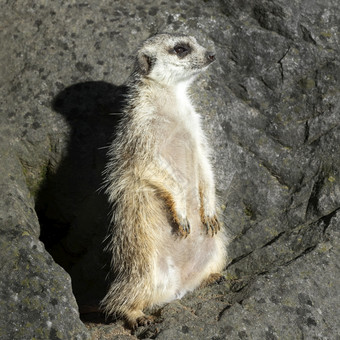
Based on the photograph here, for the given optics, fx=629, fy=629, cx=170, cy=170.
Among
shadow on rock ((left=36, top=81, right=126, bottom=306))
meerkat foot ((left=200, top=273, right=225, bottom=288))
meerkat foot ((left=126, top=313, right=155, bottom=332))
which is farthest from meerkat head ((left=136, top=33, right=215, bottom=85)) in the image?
meerkat foot ((left=126, top=313, right=155, bottom=332))

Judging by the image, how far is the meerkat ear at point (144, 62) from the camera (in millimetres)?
4957

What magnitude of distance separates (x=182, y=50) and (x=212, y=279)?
1.79 meters

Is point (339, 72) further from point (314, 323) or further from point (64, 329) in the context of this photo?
point (64, 329)

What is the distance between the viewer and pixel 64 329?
12.1ft

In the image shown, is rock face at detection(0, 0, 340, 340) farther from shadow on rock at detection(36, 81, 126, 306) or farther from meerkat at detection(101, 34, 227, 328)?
meerkat at detection(101, 34, 227, 328)

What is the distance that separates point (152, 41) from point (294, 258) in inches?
79.3

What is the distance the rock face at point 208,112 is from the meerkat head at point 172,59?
72 cm

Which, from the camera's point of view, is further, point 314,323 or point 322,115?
point 322,115

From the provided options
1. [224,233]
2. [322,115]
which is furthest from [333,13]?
[224,233]

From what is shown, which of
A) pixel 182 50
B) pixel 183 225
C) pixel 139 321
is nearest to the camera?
pixel 139 321

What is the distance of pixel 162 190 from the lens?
4730mm

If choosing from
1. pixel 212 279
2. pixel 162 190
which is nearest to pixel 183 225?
pixel 162 190

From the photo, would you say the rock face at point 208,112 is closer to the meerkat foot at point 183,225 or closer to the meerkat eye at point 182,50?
the meerkat foot at point 183,225

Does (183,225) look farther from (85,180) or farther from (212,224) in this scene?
(85,180)
